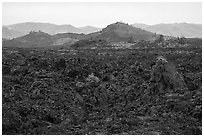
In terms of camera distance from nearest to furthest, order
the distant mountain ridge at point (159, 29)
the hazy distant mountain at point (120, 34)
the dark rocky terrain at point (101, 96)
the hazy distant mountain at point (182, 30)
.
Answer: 1. the dark rocky terrain at point (101, 96)
2. the hazy distant mountain at point (120, 34)
3. the distant mountain ridge at point (159, 29)
4. the hazy distant mountain at point (182, 30)

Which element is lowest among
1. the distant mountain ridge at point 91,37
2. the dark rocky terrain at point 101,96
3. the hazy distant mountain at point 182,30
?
the dark rocky terrain at point 101,96

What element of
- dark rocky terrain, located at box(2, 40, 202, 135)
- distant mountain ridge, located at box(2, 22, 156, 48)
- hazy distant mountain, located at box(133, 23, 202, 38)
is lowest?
dark rocky terrain, located at box(2, 40, 202, 135)

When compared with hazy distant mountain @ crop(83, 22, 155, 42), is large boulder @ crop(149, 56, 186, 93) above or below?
below

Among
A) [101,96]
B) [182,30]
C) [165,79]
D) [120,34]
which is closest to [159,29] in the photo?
[182,30]

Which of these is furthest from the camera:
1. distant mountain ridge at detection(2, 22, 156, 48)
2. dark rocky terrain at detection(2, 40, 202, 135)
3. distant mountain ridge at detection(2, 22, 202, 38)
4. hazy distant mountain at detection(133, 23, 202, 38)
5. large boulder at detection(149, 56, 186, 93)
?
hazy distant mountain at detection(133, 23, 202, 38)

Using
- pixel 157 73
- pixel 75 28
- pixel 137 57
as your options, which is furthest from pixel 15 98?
pixel 75 28

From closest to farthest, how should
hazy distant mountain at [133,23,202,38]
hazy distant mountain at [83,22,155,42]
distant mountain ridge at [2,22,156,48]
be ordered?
hazy distant mountain at [83,22,155,42] → distant mountain ridge at [2,22,156,48] → hazy distant mountain at [133,23,202,38]

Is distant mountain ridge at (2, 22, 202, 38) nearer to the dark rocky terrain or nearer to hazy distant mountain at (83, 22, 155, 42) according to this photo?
hazy distant mountain at (83, 22, 155, 42)

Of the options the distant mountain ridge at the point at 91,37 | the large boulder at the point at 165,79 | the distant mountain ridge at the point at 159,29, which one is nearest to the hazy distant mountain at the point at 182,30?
the distant mountain ridge at the point at 159,29

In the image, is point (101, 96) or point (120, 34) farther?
point (120, 34)

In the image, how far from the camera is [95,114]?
21.3 m

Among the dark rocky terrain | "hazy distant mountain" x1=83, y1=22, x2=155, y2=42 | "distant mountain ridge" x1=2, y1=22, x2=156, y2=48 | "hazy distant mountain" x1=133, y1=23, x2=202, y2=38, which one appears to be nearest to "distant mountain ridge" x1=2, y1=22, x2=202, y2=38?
"hazy distant mountain" x1=133, y1=23, x2=202, y2=38

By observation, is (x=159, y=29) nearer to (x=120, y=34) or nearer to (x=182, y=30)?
(x=182, y=30)

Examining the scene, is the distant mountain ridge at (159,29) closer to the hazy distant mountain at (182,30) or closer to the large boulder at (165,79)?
the hazy distant mountain at (182,30)
